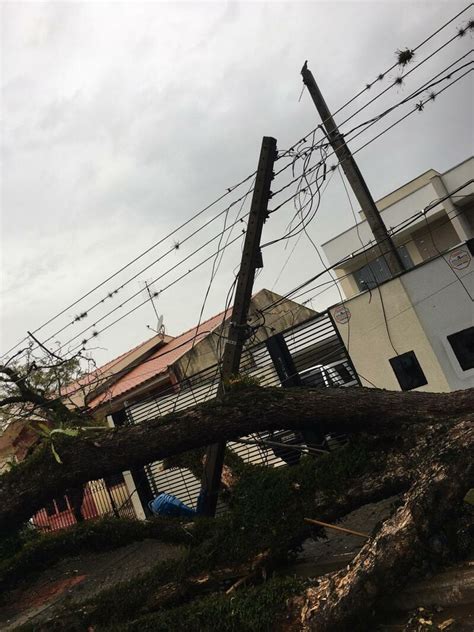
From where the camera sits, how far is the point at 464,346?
891 cm

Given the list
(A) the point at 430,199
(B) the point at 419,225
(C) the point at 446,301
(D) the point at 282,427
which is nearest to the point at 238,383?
(D) the point at 282,427

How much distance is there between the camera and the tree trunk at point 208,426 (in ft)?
20.2

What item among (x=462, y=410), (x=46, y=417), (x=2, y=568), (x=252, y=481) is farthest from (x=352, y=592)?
(x=46, y=417)

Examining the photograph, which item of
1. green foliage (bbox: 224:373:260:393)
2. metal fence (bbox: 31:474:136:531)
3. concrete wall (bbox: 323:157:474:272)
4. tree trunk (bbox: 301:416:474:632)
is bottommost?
tree trunk (bbox: 301:416:474:632)

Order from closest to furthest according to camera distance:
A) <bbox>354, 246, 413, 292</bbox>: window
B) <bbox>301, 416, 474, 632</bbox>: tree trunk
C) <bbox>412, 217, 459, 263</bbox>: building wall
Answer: <bbox>301, 416, 474, 632</bbox>: tree trunk
<bbox>412, 217, 459, 263</bbox>: building wall
<bbox>354, 246, 413, 292</bbox>: window

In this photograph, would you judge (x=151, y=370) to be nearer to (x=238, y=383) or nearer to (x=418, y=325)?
(x=418, y=325)

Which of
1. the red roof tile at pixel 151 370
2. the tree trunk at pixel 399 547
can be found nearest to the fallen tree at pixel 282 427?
the tree trunk at pixel 399 547

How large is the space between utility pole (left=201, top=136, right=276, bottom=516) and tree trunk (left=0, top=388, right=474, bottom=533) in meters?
0.58

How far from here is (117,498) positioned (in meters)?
13.3

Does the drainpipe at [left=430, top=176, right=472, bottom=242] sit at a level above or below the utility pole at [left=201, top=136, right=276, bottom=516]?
above

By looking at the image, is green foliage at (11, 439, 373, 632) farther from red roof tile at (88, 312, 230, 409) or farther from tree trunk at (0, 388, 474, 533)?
red roof tile at (88, 312, 230, 409)

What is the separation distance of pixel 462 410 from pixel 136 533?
17.5 ft

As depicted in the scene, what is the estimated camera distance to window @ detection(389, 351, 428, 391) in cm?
934

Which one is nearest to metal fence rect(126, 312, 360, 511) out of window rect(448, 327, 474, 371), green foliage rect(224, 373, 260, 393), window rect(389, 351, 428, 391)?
window rect(389, 351, 428, 391)
